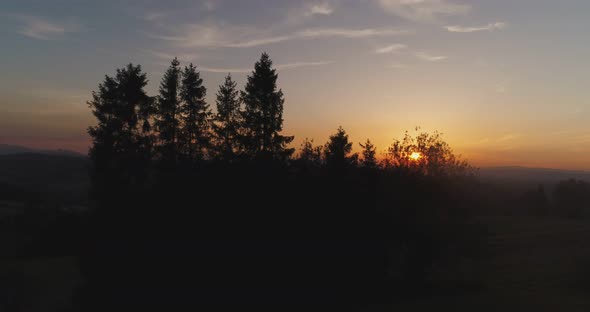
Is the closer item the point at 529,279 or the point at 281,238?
the point at 281,238

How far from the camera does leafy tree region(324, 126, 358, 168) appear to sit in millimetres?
24094

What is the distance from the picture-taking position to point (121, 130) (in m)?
39.4

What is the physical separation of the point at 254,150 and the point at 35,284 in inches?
707

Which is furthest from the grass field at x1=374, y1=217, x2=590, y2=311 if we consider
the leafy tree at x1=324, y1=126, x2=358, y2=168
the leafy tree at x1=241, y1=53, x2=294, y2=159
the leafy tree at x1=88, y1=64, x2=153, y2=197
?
the leafy tree at x1=88, y1=64, x2=153, y2=197

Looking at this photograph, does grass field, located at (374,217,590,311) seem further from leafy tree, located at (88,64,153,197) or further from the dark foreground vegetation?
leafy tree, located at (88,64,153,197)

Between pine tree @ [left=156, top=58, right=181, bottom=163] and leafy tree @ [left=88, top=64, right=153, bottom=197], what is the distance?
1113mm

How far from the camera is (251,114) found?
38.0 metres

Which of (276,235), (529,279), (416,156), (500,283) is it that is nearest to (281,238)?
(276,235)

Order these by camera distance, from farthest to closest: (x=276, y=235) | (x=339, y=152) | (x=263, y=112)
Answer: (x=263, y=112) → (x=339, y=152) → (x=276, y=235)

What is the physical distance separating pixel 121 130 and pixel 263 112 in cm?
1270

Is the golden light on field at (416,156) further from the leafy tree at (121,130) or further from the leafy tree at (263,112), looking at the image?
the leafy tree at (121,130)

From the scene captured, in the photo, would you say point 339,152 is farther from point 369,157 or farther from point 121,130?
Result: point 121,130

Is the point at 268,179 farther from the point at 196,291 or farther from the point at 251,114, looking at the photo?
the point at 251,114

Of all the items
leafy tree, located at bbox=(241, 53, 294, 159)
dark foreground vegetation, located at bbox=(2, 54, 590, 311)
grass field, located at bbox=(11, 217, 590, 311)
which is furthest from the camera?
leafy tree, located at bbox=(241, 53, 294, 159)
